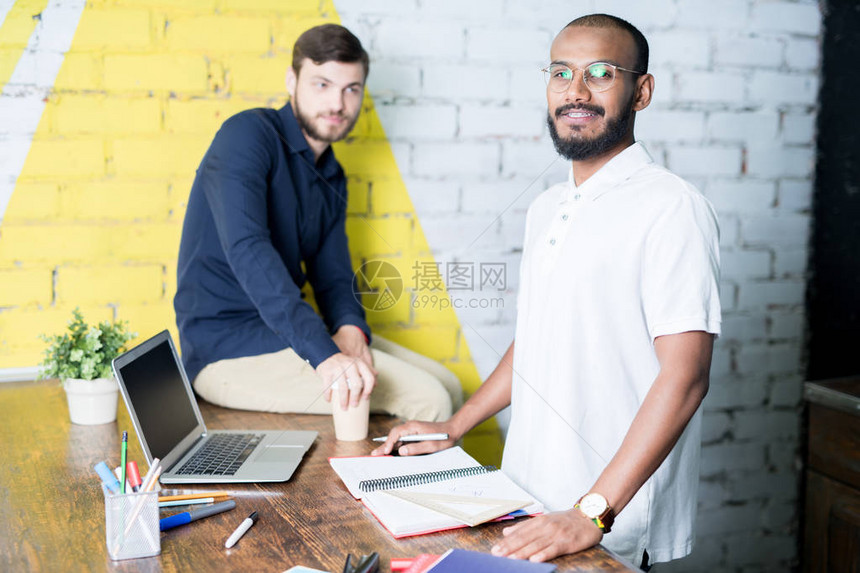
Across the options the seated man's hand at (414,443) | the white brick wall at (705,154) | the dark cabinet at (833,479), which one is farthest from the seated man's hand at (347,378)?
the dark cabinet at (833,479)

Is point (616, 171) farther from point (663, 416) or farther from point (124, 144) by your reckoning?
point (124, 144)

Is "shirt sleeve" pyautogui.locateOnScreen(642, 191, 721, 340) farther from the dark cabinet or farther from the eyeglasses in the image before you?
the dark cabinet

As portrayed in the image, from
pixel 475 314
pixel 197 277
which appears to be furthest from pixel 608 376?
pixel 197 277

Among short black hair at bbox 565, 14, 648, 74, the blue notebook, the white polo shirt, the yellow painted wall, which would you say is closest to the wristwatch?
the blue notebook

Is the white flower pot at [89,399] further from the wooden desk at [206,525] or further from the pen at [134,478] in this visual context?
the pen at [134,478]

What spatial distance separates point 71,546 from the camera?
38.5 inches

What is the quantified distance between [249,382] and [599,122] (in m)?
0.89

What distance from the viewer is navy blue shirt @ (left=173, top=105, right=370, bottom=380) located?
160 centimetres

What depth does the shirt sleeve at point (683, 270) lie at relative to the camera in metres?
1.21

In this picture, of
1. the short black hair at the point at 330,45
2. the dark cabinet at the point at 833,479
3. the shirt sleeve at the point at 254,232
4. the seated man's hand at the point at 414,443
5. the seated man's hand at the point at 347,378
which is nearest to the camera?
the seated man's hand at the point at 414,443

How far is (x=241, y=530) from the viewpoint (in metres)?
1.00

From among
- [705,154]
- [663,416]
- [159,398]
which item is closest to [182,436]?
[159,398]

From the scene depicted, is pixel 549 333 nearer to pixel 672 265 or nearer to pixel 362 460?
pixel 672 265

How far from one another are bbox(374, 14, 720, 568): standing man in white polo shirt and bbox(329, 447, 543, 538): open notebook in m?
0.07
